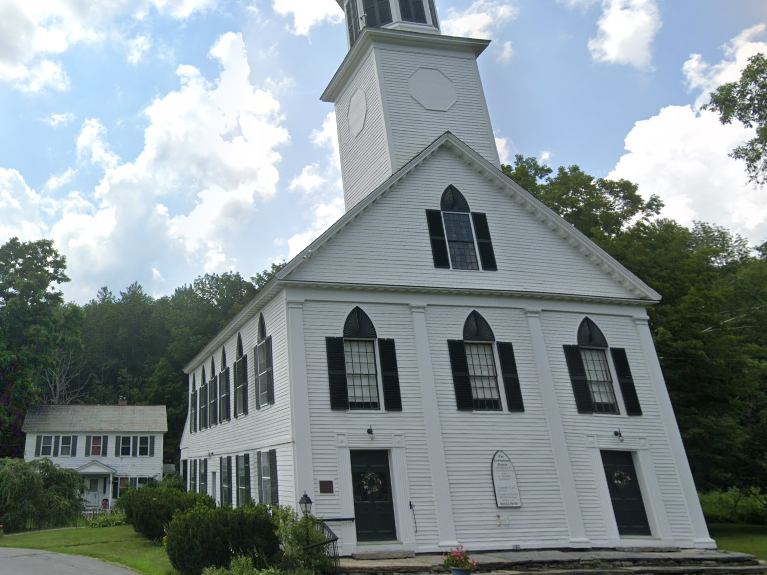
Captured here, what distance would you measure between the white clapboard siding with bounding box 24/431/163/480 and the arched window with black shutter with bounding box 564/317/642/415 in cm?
3002

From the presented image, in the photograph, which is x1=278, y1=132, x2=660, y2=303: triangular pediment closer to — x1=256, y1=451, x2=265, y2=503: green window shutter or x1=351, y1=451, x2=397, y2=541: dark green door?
x1=351, y1=451, x2=397, y2=541: dark green door

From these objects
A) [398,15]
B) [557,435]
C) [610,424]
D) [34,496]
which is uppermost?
[398,15]

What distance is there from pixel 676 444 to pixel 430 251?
8838 mm

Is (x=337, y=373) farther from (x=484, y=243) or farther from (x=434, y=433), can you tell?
(x=484, y=243)

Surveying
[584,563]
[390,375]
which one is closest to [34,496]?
[390,375]

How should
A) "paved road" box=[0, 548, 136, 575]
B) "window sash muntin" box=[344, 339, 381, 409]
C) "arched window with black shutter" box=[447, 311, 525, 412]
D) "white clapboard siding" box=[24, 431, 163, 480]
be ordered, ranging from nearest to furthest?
"paved road" box=[0, 548, 136, 575] < "window sash muntin" box=[344, 339, 381, 409] < "arched window with black shutter" box=[447, 311, 525, 412] < "white clapboard siding" box=[24, 431, 163, 480]

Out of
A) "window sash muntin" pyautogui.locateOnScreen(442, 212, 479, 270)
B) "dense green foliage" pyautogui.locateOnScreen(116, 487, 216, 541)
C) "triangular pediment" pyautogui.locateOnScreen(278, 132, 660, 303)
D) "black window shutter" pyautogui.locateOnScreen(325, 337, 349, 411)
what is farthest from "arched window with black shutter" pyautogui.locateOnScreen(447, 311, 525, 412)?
"dense green foliage" pyautogui.locateOnScreen(116, 487, 216, 541)

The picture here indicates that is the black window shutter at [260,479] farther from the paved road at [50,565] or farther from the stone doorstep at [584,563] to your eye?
the stone doorstep at [584,563]

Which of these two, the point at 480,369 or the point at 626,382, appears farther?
the point at 626,382

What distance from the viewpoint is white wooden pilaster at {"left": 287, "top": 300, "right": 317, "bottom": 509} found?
13.2 meters

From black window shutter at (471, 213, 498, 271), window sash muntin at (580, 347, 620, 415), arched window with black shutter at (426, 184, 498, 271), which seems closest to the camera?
window sash muntin at (580, 347, 620, 415)

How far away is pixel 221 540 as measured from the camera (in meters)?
11.8

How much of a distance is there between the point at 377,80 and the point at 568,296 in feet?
32.9

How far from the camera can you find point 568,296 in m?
17.2
